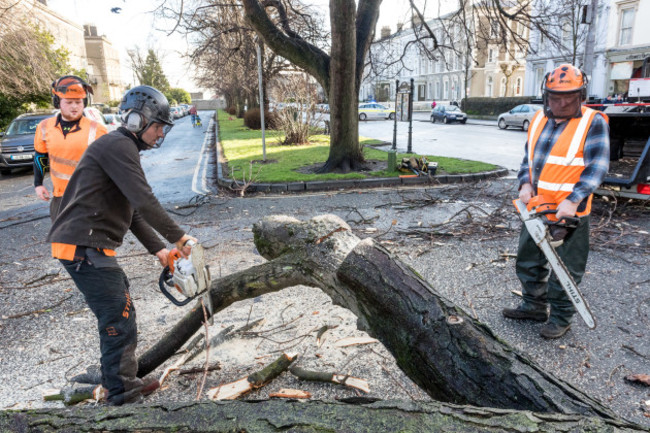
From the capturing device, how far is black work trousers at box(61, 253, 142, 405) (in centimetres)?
247

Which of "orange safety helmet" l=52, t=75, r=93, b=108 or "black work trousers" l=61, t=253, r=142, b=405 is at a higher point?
"orange safety helmet" l=52, t=75, r=93, b=108

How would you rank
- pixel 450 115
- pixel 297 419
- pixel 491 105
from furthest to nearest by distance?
pixel 491 105 < pixel 450 115 < pixel 297 419

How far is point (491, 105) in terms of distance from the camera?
124 feet

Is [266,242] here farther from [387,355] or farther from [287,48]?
[287,48]

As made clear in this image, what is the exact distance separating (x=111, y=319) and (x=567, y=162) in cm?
325

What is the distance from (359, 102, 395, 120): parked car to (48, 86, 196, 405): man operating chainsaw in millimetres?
38599

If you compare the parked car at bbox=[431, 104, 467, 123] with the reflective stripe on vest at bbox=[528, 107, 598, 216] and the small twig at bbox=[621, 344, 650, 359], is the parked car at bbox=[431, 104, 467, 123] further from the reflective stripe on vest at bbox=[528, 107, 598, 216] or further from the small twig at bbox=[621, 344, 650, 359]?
the small twig at bbox=[621, 344, 650, 359]

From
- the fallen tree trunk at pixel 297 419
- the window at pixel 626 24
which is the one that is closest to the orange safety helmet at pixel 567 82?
the fallen tree trunk at pixel 297 419

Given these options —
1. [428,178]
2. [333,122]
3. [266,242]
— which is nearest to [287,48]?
[333,122]

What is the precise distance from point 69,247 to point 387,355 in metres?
2.19

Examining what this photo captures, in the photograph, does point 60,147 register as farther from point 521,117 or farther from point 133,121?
point 521,117

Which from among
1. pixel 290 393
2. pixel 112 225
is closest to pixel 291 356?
pixel 290 393

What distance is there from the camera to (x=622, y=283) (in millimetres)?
4133

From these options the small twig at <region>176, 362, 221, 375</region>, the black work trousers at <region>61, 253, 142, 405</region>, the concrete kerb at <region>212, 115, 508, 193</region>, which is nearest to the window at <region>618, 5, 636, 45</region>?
the concrete kerb at <region>212, 115, 508, 193</region>
